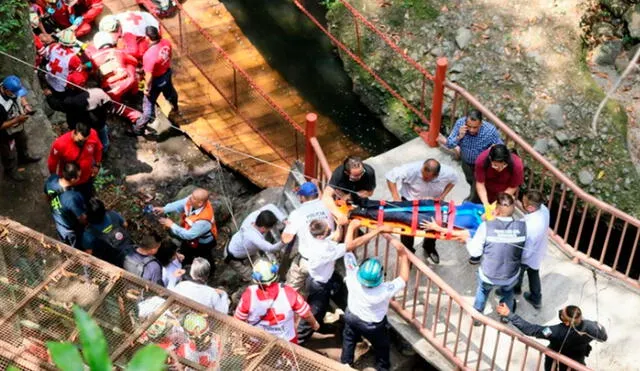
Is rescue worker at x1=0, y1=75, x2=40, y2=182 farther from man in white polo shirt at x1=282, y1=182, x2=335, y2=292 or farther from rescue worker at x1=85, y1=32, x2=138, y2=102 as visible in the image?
man in white polo shirt at x1=282, y1=182, x2=335, y2=292

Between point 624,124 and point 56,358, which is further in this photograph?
point 624,124

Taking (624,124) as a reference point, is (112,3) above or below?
above

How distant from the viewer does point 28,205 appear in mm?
10625

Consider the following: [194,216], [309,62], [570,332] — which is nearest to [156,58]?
[194,216]

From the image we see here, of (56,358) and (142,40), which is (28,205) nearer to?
(142,40)

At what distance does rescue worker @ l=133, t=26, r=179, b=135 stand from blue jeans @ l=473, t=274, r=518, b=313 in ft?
17.9

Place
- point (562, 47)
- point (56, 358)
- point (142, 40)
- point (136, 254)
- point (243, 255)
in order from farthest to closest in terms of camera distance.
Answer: point (562, 47)
point (142, 40)
point (243, 255)
point (136, 254)
point (56, 358)

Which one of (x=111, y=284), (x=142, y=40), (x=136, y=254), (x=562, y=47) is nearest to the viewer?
(x=111, y=284)

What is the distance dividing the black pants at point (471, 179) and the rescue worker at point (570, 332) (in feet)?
5.54

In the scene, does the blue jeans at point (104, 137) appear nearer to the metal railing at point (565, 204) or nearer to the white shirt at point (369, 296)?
the metal railing at point (565, 204)

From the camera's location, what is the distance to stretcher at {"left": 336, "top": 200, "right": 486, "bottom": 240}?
27.4ft

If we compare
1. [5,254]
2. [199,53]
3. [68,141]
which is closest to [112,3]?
[199,53]

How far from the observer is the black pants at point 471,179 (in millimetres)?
9117

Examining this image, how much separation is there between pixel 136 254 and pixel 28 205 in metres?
2.74
